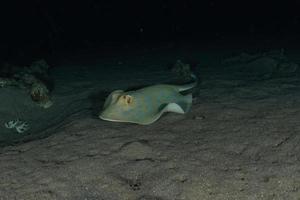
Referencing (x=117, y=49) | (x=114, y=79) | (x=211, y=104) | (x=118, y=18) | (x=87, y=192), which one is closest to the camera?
(x=87, y=192)

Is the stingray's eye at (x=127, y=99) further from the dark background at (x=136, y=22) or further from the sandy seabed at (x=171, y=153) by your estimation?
the dark background at (x=136, y=22)

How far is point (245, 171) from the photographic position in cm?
358

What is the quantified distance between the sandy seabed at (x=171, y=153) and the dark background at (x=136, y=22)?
31.0ft

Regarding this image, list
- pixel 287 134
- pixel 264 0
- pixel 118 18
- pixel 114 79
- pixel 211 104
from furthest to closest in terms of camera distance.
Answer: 1. pixel 264 0
2. pixel 118 18
3. pixel 114 79
4. pixel 211 104
5. pixel 287 134

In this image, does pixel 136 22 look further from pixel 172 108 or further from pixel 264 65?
pixel 172 108

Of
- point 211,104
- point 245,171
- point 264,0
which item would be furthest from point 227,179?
point 264,0

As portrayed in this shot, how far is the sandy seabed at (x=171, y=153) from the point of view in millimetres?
3367

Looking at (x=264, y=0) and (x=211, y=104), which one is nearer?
(x=211, y=104)

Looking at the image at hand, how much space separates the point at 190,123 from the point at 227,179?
1615mm

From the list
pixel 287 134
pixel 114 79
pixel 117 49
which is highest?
pixel 287 134

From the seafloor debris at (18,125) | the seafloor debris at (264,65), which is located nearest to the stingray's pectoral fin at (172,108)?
the seafloor debris at (18,125)

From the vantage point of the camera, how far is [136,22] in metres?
18.2

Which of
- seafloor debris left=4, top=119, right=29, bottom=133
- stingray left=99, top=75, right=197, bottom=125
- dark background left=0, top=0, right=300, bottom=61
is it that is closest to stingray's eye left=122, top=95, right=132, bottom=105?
stingray left=99, top=75, right=197, bottom=125

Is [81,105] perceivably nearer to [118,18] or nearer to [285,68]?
[285,68]
